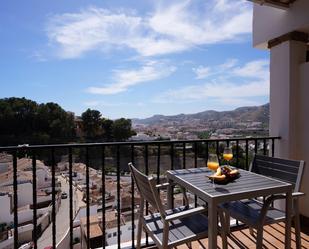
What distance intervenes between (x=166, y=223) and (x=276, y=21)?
3.20m

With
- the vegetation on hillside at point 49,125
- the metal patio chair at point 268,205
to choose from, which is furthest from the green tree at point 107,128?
the metal patio chair at point 268,205

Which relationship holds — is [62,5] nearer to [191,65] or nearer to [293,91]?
[293,91]

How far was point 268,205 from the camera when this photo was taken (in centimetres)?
169

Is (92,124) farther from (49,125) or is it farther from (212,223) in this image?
(212,223)

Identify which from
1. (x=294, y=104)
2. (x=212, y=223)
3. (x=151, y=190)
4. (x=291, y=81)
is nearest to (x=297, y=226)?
(x=212, y=223)

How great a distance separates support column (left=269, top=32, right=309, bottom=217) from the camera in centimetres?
305

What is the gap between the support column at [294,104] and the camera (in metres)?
3.05

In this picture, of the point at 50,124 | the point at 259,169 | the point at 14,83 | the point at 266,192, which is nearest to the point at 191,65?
the point at 259,169

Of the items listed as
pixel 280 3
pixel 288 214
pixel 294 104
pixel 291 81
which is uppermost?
pixel 280 3

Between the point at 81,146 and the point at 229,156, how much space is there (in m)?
1.34

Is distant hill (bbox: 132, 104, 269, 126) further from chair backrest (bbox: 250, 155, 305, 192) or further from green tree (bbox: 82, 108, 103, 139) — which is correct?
green tree (bbox: 82, 108, 103, 139)

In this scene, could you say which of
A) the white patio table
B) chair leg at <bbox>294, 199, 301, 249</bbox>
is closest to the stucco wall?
chair leg at <bbox>294, 199, 301, 249</bbox>

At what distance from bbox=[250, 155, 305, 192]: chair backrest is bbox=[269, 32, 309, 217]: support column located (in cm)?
91

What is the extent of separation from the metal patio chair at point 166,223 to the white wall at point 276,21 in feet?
8.84
